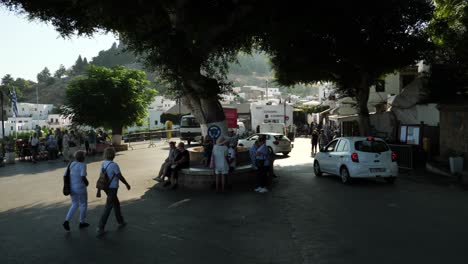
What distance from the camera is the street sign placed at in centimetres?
1449

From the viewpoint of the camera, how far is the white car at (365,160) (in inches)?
508

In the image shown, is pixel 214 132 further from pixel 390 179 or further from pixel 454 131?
pixel 454 131

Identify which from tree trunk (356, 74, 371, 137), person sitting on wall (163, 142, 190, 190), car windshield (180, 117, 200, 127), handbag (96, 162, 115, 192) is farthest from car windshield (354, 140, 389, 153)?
car windshield (180, 117, 200, 127)

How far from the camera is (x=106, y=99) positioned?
1111 inches

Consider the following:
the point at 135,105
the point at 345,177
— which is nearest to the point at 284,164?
the point at 345,177

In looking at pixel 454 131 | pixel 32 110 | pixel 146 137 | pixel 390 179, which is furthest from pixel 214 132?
pixel 32 110

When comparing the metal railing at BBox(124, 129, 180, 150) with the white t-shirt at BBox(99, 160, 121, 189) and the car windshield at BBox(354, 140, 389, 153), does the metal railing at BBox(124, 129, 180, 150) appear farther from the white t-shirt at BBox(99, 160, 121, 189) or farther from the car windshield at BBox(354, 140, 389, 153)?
the white t-shirt at BBox(99, 160, 121, 189)

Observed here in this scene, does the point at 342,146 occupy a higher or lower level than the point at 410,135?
lower

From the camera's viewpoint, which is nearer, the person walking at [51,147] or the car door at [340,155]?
the car door at [340,155]

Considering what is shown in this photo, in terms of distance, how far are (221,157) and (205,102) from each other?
158 inches

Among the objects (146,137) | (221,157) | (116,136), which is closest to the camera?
(221,157)

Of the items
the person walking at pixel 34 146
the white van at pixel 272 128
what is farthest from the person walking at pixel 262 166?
the white van at pixel 272 128

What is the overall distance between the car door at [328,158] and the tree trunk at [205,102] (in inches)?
152

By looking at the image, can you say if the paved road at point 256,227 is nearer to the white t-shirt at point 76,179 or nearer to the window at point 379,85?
the white t-shirt at point 76,179
